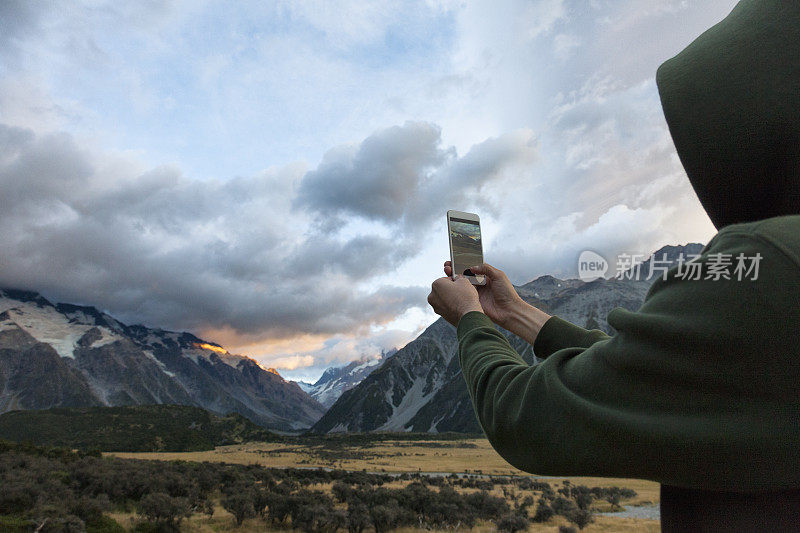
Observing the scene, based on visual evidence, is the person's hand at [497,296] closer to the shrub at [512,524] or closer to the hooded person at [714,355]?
the hooded person at [714,355]

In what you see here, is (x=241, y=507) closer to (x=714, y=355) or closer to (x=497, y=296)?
(x=497, y=296)

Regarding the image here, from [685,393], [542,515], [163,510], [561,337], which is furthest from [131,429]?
[685,393]

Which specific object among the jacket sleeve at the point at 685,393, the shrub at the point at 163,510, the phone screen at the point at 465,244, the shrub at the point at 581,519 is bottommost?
the shrub at the point at 581,519

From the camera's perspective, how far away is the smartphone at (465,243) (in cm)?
283

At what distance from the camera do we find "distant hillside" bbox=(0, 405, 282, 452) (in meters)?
105

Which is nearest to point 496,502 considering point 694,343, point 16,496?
point 16,496

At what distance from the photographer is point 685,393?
1.00m

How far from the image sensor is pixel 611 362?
41.7 inches

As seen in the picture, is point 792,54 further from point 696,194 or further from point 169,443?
point 169,443

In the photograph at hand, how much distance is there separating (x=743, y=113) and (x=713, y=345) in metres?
0.62

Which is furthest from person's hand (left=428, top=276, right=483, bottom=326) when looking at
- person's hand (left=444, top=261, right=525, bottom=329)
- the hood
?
the hood

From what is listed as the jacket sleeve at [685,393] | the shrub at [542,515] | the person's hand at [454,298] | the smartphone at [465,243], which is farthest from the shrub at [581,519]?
the jacket sleeve at [685,393]

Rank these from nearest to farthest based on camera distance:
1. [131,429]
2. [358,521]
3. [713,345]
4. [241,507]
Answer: [713,345] → [358,521] → [241,507] → [131,429]

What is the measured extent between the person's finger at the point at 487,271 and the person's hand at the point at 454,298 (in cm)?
66
